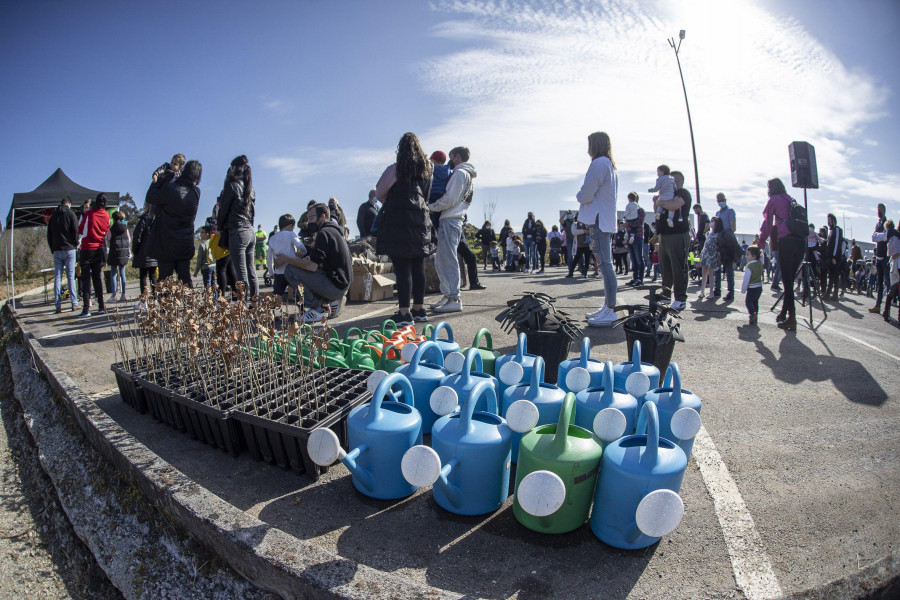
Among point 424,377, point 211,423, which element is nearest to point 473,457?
point 424,377

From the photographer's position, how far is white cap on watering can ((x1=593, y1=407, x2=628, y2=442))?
74.7 inches

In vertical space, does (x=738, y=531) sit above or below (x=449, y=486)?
below

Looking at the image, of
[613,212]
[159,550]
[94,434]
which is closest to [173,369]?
[94,434]

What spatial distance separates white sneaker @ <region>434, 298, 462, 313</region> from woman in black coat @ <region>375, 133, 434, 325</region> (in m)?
0.98

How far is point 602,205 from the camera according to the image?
527 centimetres

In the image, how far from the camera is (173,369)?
3.79 metres

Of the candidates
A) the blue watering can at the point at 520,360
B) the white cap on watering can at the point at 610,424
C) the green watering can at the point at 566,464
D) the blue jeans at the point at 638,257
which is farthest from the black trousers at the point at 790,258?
the green watering can at the point at 566,464

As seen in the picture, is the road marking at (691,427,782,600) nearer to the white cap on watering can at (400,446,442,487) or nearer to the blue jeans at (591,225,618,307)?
the white cap on watering can at (400,446,442,487)

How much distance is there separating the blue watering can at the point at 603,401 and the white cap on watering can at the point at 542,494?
30.6 inches

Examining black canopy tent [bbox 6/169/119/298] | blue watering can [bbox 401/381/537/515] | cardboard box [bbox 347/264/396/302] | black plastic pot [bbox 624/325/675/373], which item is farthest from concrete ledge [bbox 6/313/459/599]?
black canopy tent [bbox 6/169/119/298]

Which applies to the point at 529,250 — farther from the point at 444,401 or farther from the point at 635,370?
the point at 444,401

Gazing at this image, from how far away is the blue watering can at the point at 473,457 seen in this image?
1.94 meters

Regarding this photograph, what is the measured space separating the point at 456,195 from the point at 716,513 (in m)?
4.63

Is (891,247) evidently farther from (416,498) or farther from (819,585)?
(416,498)
